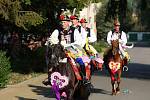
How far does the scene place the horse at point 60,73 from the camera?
1086 cm

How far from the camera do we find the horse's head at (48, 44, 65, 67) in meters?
10.8

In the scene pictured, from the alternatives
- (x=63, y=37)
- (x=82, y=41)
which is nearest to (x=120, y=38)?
(x=82, y=41)

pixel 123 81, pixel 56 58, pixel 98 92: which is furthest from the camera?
pixel 123 81

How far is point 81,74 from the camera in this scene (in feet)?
39.7

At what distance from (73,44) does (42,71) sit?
10.7m

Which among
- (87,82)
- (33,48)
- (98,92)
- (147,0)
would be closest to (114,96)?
(98,92)

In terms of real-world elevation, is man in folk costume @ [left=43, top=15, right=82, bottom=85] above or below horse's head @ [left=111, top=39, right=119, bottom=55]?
above

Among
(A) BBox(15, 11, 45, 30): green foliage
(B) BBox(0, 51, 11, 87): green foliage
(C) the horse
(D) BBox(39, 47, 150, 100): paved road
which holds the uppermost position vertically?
(A) BBox(15, 11, 45, 30): green foliage

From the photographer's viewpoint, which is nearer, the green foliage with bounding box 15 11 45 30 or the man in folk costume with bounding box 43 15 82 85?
the man in folk costume with bounding box 43 15 82 85

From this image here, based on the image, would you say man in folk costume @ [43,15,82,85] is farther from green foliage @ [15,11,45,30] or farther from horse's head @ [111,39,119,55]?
green foliage @ [15,11,45,30]

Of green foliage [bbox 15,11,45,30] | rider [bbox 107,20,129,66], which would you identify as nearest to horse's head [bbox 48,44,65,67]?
rider [bbox 107,20,129,66]

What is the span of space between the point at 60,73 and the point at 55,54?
0.45m

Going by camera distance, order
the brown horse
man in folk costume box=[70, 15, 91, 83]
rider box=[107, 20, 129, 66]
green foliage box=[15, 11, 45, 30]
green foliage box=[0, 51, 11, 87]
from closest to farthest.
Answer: man in folk costume box=[70, 15, 91, 83]
the brown horse
rider box=[107, 20, 129, 66]
green foliage box=[0, 51, 11, 87]
green foliage box=[15, 11, 45, 30]

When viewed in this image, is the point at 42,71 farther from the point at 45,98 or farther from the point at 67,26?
the point at 67,26
